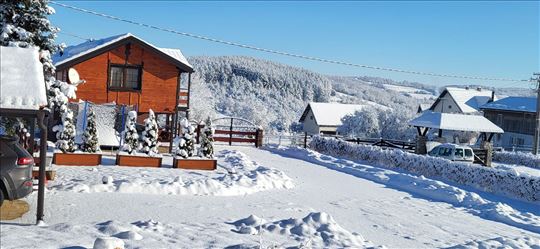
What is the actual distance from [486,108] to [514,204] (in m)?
43.3

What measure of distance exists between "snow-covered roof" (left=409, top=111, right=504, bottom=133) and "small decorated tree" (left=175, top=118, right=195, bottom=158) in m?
22.4

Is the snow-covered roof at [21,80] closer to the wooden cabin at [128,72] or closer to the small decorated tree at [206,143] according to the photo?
the small decorated tree at [206,143]

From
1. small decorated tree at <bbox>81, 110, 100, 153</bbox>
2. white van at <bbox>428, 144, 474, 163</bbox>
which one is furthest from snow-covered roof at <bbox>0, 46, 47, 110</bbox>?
white van at <bbox>428, 144, 474, 163</bbox>

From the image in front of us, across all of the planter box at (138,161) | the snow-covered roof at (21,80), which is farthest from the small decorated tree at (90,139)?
the snow-covered roof at (21,80)

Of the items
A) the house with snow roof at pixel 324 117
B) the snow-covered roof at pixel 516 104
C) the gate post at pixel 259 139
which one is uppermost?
the snow-covered roof at pixel 516 104

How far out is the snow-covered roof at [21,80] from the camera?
30.1 feet

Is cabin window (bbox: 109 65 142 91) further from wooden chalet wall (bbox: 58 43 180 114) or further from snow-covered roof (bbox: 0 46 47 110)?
snow-covered roof (bbox: 0 46 47 110)

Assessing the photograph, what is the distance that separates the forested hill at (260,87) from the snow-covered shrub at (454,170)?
262ft

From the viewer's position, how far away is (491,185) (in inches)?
851

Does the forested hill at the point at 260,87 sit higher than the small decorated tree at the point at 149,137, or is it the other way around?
the forested hill at the point at 260,87

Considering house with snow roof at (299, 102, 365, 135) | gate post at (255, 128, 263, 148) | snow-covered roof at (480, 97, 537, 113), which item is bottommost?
gate post at (255, 128, 263, 148)

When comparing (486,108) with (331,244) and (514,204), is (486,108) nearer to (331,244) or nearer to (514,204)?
(514,204)

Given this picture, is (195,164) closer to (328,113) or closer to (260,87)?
Answer: (328,113)

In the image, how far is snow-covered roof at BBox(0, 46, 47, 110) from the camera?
916 cm
